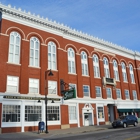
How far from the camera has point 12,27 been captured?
2491cm

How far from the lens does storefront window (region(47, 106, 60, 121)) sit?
25.4 metres

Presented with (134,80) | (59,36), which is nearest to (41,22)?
(59,36)

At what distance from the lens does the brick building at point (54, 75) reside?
23.2 metres

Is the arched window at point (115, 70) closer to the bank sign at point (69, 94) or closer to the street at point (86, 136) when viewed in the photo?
the bank sign at point (69, 94)

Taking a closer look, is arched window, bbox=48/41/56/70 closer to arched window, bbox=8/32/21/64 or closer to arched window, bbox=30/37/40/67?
arched window, bbox=30/37/40/67

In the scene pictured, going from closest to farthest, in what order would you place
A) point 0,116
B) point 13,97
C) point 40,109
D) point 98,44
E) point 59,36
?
point 0,116, point 13,97, point 40,109, point 59,36, point 98,44

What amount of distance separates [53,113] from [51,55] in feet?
28.9

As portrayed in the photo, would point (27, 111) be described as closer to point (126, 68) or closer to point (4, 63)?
point (4, 63)

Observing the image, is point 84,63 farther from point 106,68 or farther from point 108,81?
point 108,81

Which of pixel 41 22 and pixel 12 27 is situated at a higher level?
pixel 41 22

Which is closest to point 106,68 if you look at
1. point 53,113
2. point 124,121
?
point 124,121

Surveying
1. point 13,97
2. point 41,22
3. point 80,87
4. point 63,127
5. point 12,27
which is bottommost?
point 63,127

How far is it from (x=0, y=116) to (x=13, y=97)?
2.68m

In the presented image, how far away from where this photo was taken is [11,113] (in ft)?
72.6
